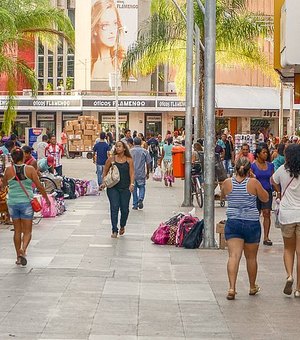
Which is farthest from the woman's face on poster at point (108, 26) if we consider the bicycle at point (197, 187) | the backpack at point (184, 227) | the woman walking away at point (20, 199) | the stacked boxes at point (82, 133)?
the woman walking away at point (20, 199)

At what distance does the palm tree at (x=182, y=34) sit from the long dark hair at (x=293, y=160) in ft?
69.4

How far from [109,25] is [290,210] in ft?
180

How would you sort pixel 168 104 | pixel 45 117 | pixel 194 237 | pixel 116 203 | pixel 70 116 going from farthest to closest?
1. pixel 45 117
2. pixel 70 116
3. pixel 168 104
4. pixel 116 203
5. pixel 194 237

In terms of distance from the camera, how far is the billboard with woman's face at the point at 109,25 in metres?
63.9

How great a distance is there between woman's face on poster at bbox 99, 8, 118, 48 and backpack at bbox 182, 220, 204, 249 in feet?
165

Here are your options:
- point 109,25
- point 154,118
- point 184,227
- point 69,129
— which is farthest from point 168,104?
point 184,227

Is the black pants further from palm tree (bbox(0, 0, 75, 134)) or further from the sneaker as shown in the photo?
palm tree (bbox(0, 0, 75, 134))

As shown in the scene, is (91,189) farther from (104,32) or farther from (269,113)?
(104,32)

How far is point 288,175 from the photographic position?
34.7ft

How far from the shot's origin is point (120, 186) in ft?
51.4

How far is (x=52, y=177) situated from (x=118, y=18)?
142 ft

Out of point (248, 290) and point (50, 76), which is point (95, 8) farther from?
point (248, 290)

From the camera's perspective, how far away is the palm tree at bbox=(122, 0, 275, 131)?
3262 centimetres

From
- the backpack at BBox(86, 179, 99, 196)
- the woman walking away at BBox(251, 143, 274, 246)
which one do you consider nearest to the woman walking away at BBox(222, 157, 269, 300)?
the woman walking away at BBox(251, 143, 274, 246)
